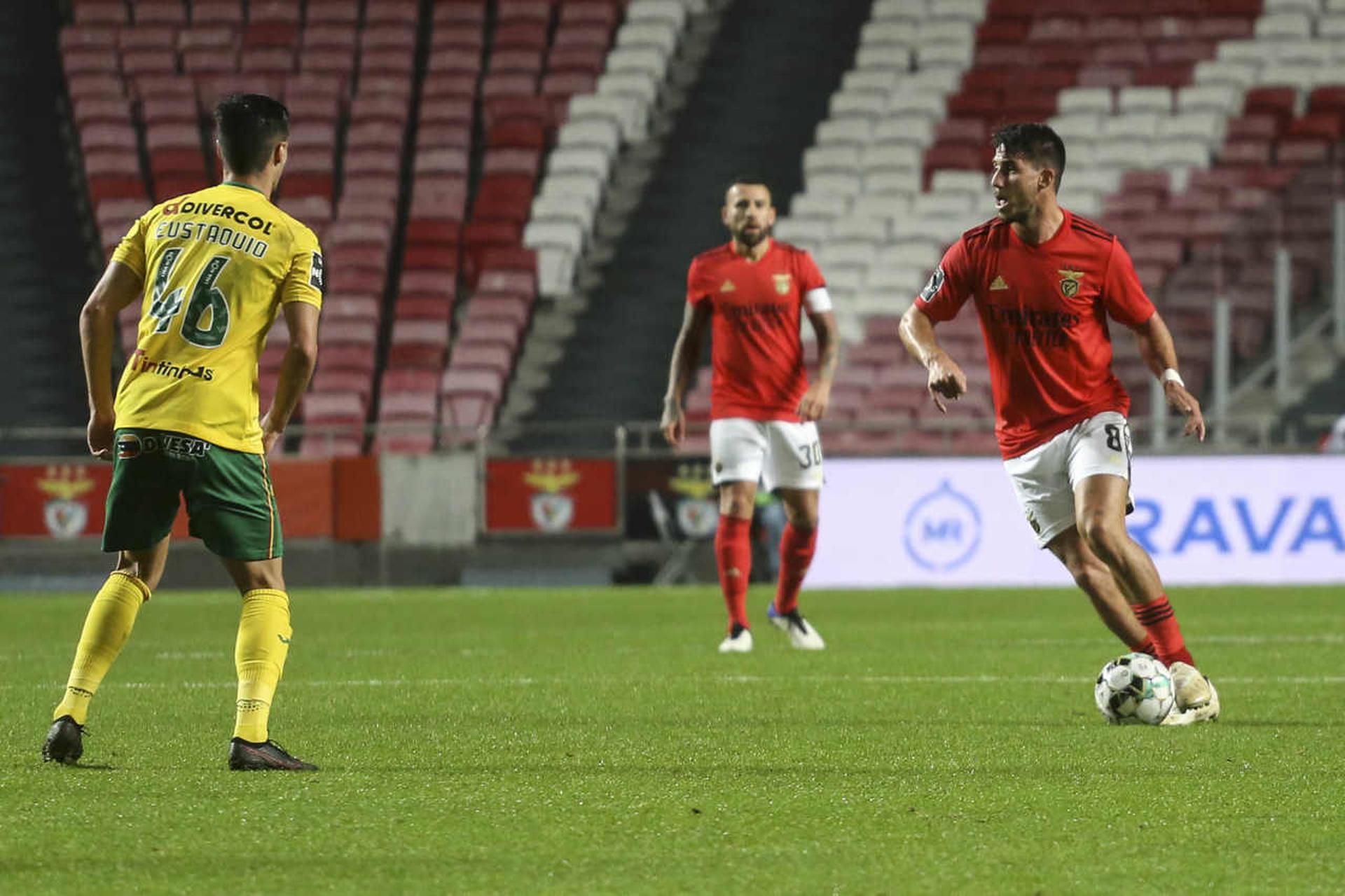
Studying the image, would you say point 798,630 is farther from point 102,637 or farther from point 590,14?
point 590,14

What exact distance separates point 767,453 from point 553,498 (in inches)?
250

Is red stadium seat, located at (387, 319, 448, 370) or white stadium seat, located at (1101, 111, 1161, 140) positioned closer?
red stadium seat, located at (387, 319, 448, 370)

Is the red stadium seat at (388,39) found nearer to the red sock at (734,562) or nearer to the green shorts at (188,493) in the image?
the red sock at (734,562)

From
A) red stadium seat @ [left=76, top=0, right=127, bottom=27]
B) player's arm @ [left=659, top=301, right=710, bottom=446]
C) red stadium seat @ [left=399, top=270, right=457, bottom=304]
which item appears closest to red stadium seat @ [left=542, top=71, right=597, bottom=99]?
red stadium seat @ [left=399, top=270, right=457, bottom=304]

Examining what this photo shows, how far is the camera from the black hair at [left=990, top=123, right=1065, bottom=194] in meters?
6.65

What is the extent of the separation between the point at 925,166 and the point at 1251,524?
23.0 ft

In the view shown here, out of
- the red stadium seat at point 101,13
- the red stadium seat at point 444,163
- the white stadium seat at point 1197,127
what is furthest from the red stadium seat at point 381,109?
the white stadium seat at point 1197,127

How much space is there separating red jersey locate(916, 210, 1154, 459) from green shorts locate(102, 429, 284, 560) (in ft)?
8.50

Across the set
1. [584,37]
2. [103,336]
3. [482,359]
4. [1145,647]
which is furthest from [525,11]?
[103,336]

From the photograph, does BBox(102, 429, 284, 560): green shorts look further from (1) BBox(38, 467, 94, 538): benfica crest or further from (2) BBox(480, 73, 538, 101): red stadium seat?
(2) BBox(480, 73, 538, 101): red stadium seat

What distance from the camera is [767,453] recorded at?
10.0 meters

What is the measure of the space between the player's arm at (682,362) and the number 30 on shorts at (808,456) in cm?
58

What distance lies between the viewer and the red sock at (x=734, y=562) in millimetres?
9703

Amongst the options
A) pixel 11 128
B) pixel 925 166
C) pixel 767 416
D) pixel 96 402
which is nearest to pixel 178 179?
pixel 11 128
